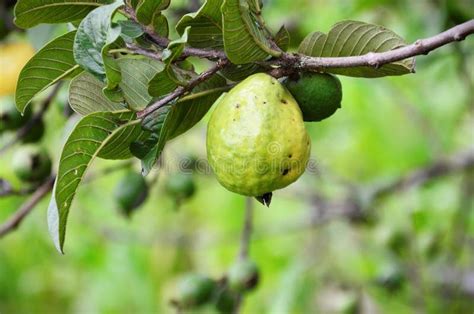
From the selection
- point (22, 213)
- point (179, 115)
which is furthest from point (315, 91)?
point (22, 213)

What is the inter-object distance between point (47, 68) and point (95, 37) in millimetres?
174

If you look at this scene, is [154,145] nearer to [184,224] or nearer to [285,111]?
[285,111]

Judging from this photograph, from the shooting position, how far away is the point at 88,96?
1.03m

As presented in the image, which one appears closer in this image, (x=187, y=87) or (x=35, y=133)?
(x=187, y=87)

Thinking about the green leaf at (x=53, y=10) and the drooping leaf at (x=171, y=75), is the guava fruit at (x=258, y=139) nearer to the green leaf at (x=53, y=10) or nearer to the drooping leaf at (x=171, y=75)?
the drooping leaf at (x=171, y=75)

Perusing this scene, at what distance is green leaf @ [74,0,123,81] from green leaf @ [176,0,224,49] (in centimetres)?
10

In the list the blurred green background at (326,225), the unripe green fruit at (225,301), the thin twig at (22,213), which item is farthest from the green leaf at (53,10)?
the unripe green fruit at (225,301)

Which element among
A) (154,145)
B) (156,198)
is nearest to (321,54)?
(154,145)

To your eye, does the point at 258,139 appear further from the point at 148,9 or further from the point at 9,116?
the point at 9,116

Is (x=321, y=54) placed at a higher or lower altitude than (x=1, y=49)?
higher

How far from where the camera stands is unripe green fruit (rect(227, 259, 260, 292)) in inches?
73.9

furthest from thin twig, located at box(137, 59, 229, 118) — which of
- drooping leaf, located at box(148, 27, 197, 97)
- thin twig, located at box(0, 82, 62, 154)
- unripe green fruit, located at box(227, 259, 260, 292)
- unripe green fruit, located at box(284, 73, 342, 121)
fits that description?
unripe green fruit, located at box(227, 259, 260, 292)

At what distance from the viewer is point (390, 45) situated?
3.30 feet

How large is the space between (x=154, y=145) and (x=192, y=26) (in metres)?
0.18
